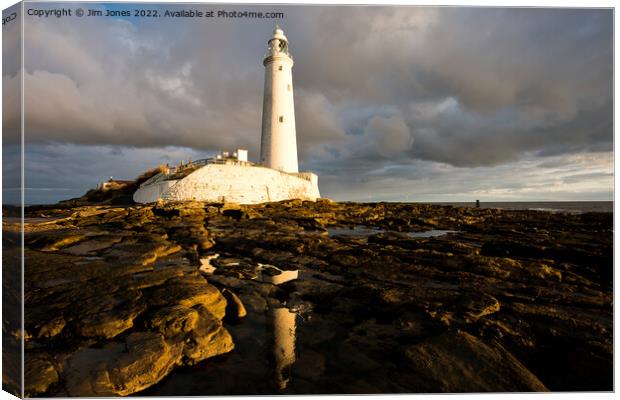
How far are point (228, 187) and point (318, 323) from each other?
2099 cm

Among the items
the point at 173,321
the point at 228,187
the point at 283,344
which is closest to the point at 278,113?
the point at 228,187

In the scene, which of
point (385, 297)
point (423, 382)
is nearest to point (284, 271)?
point (385, 297)

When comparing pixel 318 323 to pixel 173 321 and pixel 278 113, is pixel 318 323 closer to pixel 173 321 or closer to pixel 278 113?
pixel 173 321

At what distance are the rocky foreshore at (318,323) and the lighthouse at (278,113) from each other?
2212cm

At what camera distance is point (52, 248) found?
9.02m

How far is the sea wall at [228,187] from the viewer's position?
22875 mm

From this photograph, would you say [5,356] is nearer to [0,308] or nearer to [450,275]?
[0,308]

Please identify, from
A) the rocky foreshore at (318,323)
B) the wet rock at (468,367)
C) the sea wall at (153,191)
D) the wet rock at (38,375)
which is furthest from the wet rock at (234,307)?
the sea wall at (153,191)

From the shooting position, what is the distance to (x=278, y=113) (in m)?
29.7

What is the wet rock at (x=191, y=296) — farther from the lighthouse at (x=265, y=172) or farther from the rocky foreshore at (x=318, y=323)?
the lighthouse at (x=265, y=172)

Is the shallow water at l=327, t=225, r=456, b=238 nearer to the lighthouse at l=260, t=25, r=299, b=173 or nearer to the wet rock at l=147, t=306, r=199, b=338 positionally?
the wet rock at l=147, t=306, r=199, b=338

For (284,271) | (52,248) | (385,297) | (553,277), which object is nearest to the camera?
(385,297)

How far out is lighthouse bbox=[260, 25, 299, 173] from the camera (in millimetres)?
29719

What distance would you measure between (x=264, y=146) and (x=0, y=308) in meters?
28.1
